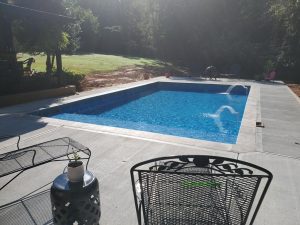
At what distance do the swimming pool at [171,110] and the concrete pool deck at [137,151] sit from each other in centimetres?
117

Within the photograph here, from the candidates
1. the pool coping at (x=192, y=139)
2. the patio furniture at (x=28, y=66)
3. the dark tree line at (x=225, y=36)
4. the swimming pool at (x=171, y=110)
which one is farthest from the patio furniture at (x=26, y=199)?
the dark tree line at (x=225, y=36)

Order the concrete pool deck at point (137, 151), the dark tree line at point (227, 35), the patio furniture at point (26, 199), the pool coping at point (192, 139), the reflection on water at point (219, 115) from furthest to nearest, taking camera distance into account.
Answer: the dark tree line at point (227, 35)
the reflection on water at point (219, 115)
the pool coping at point (192, 139)
the concrete pool deck at point (137, 151)
the patio furniture at point (26, 199)

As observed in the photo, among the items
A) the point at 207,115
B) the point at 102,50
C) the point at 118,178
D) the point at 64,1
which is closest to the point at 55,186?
the point at 118,178

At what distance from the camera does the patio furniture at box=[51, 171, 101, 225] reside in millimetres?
2512

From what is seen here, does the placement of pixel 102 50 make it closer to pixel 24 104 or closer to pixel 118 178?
pixel 24 104

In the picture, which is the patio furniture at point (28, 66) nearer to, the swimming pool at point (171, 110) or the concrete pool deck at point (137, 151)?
the swimming pool at point (171, 110)

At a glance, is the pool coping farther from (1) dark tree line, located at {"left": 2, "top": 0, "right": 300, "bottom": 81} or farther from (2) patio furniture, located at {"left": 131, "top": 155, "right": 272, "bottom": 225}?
(1) dark tree line, located at {"left": 2, "top": 0, "right": 300, "bottom": 81}

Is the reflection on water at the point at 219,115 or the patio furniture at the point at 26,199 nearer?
the patio furniture at the point at 26,199

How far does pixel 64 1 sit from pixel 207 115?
28.3ft

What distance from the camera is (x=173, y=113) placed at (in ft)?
39.4

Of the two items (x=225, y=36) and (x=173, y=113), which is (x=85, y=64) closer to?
(x=225, y=36)

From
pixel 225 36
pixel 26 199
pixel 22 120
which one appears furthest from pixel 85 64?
pixel 26 199

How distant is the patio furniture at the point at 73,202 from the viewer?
2.51m

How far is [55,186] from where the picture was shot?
2578 millimetres
